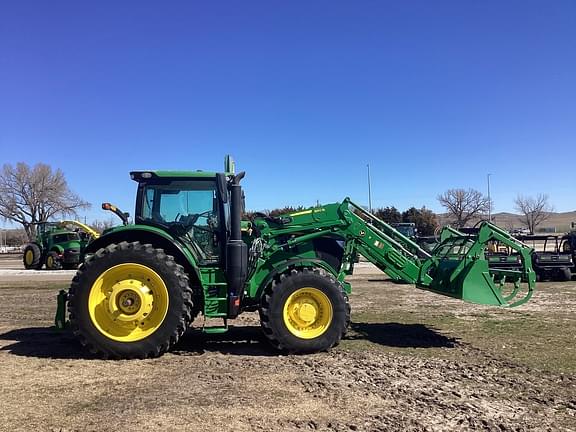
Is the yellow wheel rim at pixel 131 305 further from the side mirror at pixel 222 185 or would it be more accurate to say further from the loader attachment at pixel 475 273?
the loader attachment at pixel 475 273

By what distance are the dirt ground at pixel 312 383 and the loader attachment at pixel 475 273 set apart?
788 millimetres

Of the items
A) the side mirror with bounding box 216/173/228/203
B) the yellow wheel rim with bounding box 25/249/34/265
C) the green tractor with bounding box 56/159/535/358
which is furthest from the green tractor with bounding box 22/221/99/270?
the side mirror with bounding box 216/173/228/203

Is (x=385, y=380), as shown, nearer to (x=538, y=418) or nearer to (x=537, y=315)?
(x=538, y=418)

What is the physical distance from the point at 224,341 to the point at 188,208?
7.39 feet

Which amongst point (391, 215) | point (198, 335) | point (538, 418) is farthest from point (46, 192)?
point (538, 418)

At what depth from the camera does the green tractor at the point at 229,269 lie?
23.9ft

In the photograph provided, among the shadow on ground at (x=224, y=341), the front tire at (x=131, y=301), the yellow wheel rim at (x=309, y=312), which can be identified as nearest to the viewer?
the front tire at (x=131, y=301)

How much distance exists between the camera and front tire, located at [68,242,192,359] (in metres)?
7.21

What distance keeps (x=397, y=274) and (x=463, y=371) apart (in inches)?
87.7

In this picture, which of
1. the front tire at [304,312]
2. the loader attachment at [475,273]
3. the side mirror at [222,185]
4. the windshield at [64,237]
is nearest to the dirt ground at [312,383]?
the front tire at [304,312]

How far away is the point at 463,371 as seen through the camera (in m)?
6.57

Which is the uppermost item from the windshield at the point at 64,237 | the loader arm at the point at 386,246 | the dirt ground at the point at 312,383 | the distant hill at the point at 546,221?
Result: the distant hill at the point at 546,221

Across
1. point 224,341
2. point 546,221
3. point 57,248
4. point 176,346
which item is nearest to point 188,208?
point 176,346

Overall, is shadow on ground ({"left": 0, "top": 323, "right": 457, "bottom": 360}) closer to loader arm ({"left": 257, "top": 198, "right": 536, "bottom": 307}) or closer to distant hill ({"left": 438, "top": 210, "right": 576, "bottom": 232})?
loader arm ({"left": 257, "top": 198, "right": 536, "bottom": 307})
